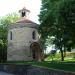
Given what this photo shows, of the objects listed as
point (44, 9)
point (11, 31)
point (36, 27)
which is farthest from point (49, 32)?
point (11, 31)

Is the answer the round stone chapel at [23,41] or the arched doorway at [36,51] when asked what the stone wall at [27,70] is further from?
the arched doorway at [36,51]

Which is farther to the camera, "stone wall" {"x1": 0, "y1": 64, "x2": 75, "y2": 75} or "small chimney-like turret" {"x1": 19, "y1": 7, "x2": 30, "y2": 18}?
"small chimney-like turret" {"x1": 19, "y1": 7, "x2": 30, "y2": 18}

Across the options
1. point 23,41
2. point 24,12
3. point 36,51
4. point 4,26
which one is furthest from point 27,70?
point 4,26

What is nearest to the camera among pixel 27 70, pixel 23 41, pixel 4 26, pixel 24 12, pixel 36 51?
pixel 27 70

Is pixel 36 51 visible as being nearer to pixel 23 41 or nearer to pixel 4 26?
pixel 23 41

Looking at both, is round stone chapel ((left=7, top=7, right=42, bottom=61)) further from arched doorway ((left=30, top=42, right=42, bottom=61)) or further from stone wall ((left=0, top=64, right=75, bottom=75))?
stone wall ((left=0, top=64, right=75, bottom=75))

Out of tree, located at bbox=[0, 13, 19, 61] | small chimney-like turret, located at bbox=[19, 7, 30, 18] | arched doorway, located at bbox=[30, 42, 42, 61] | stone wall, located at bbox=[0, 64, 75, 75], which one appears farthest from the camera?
tree, located at bbox=[0, 13, 19, 61]

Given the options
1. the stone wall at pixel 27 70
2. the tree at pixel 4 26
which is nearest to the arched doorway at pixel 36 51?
the stone wall at pixel 27 70

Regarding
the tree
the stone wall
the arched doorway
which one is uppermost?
the tree

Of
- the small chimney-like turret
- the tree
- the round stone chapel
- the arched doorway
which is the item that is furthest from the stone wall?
the tree

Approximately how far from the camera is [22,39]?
4459 cm

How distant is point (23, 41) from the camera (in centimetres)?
4441

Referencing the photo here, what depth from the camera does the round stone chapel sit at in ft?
145

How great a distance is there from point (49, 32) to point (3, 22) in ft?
87.7
